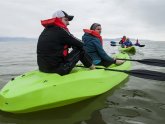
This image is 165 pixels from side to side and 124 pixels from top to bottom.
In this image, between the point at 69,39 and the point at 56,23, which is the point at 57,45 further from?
the point at 56,23

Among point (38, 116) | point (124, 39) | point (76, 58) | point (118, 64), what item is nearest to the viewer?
point (38, 116)

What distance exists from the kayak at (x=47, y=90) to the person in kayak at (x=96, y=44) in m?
1.67

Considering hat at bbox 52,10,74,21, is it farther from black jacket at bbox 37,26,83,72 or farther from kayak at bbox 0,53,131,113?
kayak at bbox 0,53,131,113

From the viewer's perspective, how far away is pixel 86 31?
323 inches

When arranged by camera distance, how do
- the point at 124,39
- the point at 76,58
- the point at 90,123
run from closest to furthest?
the point at 90,123, the point at 76,58, the point at 124,39

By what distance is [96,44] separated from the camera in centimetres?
812

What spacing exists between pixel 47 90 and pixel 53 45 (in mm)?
1248

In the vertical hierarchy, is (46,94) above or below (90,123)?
above

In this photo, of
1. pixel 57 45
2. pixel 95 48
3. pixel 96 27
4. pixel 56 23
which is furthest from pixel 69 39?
pixel 96 27

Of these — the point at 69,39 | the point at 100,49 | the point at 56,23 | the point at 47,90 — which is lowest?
the point at 47,90

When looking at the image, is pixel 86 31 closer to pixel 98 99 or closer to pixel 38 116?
pixel 98 99

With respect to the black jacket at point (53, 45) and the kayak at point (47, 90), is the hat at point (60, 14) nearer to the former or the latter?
the black jacket at point (53, 45)

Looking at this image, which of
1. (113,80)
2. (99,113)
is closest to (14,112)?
(99,113)

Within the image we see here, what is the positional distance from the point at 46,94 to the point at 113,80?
9.23 feet
